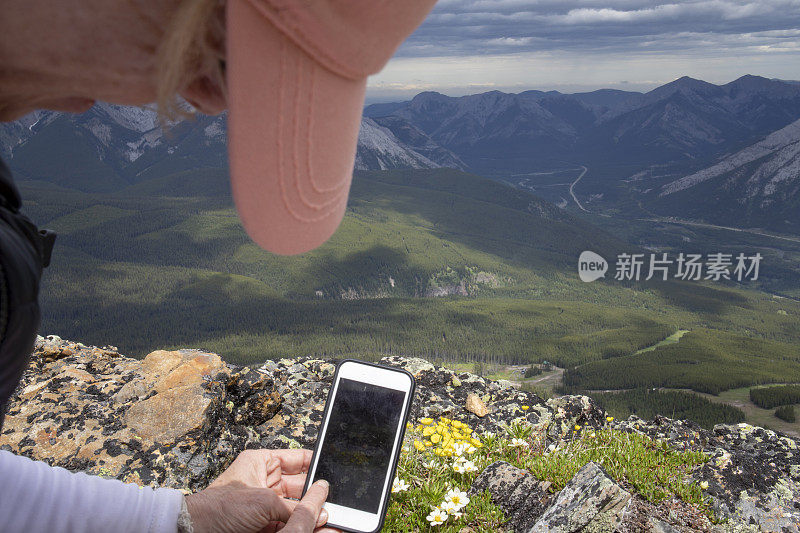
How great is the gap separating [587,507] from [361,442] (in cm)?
172

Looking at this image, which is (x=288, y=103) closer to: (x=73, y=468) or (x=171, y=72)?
(x=171, y=72)

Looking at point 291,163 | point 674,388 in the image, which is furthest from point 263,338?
point 291,163

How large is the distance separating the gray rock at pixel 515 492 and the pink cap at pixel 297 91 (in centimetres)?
387

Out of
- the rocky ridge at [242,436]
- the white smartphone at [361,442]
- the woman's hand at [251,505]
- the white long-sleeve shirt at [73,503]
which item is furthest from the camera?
the rocky ridge at [242,436]

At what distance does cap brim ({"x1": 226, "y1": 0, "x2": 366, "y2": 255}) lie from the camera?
1.05m

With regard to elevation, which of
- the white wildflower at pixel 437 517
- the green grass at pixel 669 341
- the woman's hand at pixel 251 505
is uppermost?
the woman's hand at pixel 251 505

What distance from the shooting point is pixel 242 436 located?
214 inches

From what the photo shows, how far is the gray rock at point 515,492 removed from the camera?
170 inches

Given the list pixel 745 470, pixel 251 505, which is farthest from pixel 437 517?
pixel 745 470

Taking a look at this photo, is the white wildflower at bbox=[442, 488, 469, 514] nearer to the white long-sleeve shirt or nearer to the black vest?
the white long-sleeve shirt

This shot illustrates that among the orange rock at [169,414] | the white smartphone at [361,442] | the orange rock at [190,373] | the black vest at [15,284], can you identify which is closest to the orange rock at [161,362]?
the orange rock at [190,373]

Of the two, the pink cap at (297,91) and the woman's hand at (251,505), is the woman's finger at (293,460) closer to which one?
the woman's hand at (251,505)

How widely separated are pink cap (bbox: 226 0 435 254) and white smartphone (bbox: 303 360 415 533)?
281 cm

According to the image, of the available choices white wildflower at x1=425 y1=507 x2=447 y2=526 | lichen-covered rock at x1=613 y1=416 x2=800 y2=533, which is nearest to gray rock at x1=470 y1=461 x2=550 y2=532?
white wildflower at x1=425 y1=507 x2=447 y2=526
